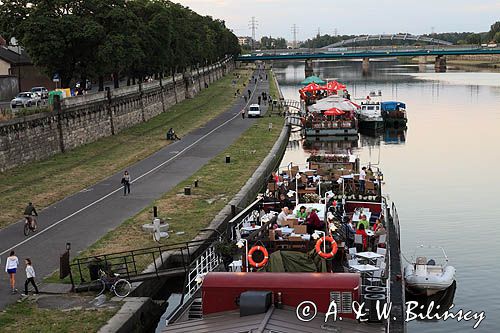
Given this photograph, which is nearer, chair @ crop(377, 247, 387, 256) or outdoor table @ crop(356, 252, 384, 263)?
outdoor table @ crop(356, 252, 384, 263)

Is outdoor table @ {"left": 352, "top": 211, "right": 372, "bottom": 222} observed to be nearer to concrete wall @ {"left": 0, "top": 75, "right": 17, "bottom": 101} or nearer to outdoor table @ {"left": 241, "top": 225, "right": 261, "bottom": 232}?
outdoor table @ {"left": 241, "top": 225, "right": 261, "bottom": 232}

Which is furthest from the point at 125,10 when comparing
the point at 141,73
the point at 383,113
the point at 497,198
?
the point at 497,198

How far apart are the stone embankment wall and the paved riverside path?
672 cm

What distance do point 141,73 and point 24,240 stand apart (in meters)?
58.1

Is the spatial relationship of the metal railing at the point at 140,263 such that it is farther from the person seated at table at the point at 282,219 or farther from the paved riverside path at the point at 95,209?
the person seated at table at the point at 282,219

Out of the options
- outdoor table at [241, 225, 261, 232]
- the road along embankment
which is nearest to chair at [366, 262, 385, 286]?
outdoor table at [241, 225, 261, 232]

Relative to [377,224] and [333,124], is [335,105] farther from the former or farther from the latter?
[377,224]

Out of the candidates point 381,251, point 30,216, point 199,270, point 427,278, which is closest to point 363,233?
point 381,251

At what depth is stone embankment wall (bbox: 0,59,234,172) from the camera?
153 feet

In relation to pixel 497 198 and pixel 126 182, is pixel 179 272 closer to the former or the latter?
pixel 126 182

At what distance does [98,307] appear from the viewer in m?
22.3

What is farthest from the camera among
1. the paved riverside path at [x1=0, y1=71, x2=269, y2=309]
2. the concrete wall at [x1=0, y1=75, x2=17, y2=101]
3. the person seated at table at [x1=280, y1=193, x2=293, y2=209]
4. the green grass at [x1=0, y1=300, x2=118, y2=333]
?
the concrete wall at [x1=0, y1=75, x2=17, y2=101]

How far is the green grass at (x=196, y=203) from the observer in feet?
96.0

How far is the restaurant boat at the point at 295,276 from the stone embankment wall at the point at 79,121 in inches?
854
